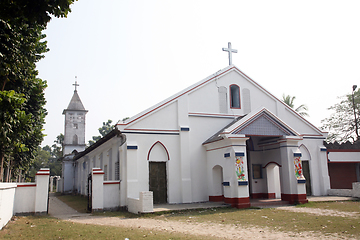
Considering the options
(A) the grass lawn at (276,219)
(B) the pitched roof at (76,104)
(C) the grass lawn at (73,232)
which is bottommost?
(A) the grass lawn at (276,219)

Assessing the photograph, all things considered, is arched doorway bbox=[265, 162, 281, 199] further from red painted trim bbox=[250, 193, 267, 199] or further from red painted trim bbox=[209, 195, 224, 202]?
red painted trim bbox=[209, 195, 224, 202]

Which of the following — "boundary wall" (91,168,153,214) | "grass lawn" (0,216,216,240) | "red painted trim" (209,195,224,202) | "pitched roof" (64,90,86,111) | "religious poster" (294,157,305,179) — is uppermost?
"pitched roof" (64,90,86,111)

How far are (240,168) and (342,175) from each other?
474 inches

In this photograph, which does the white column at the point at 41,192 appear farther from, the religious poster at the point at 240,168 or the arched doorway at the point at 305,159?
the arched doorway at the point at 305,159

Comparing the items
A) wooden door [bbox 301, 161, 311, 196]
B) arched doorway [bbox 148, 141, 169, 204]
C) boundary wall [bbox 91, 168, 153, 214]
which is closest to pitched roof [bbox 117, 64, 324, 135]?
arched doorway [bbox 148, 141, 169, 204]

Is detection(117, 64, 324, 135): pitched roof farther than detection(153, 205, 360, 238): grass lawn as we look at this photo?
Yes

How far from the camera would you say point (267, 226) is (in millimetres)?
10391

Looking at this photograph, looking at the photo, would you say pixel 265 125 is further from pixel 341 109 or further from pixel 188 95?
pixel 341 109

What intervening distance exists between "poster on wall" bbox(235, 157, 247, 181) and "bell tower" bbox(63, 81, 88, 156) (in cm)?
2641

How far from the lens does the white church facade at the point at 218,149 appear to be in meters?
16.0

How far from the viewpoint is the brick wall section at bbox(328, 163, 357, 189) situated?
891 inches

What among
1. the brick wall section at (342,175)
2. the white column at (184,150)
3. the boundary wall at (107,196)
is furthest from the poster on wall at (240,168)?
the brick wall section at (342,175)

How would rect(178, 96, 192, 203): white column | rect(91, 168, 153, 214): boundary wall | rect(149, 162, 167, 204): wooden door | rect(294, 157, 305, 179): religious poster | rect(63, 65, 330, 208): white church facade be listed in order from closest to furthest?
rect(91, 168, 153, 214): boundary wall, rect(63, 65, 330, 208): white church facade, rect(294, 157, 305, 179): religious poster, rect(149, 162, 167, 204): wooden door, rect(178, 96, 192, 203): white column

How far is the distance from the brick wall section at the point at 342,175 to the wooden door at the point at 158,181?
13.2 meters
